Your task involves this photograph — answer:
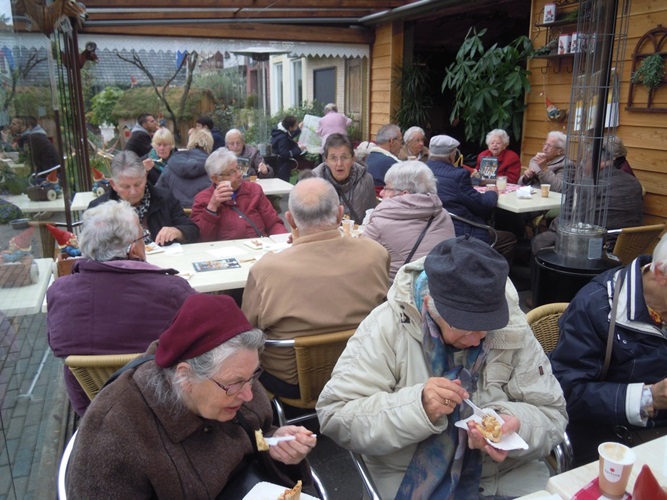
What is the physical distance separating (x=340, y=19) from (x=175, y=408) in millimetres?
9025

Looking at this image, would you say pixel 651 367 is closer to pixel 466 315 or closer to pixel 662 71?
pixel 466 315

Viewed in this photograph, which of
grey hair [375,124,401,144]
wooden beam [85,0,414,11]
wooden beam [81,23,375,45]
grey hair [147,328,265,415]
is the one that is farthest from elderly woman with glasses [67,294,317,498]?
wooden beam [81,23,375,45]

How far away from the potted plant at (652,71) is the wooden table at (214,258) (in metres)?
3.81

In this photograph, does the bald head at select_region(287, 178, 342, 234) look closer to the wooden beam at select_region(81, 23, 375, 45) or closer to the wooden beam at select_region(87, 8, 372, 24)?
the wooden beam at select_region(87, 8, 372, 24)

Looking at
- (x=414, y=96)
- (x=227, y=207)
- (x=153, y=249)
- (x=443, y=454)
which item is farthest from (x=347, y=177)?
(x=414, y=96)

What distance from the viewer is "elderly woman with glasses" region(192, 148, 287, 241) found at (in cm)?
412

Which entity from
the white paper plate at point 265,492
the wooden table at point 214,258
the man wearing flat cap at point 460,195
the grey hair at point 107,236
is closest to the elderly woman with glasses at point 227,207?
the wooden table at point 214,258

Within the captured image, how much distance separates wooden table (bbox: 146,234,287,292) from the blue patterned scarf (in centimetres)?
153

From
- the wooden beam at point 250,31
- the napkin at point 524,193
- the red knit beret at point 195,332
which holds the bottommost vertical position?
the napkin at point 524,193

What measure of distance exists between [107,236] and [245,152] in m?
5.07

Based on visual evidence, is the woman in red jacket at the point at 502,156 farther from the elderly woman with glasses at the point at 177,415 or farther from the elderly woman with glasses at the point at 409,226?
the elderly woman with glasses at the point at 177,415

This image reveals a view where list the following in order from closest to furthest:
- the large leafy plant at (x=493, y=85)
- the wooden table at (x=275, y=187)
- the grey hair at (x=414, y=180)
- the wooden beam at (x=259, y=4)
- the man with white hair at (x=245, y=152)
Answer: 1. the grey hair at (x=414, y=180)
2. the wooden table at (x=275, y=187)
3. the large leafy plant at (x=493, y=85)
4. the man with white hair at (x=245, y=152)
5. the wooden beam at (x=259, y=4)

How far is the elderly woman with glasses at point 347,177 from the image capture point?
4.62 m

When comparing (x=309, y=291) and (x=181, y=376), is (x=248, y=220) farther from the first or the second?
(x=181, y=376)
